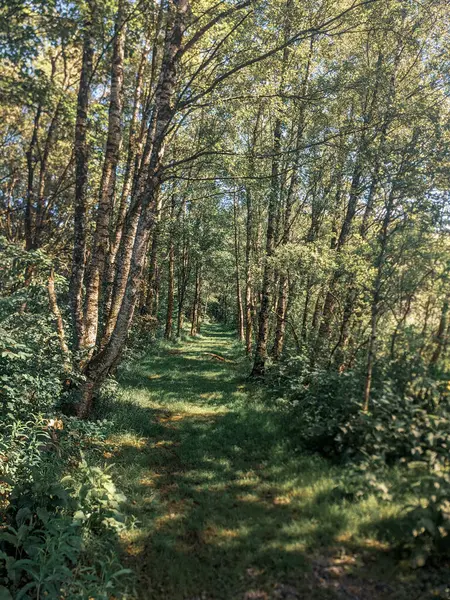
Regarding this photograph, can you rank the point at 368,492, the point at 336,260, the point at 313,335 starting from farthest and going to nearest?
the point at 313,335, the point at 336,260, the point at 368,492

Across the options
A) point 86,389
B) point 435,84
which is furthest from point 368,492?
point 435,84

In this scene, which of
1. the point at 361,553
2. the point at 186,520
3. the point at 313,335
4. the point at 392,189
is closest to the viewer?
the point at 361,553

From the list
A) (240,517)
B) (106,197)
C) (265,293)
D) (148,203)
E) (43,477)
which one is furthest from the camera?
(265,293)

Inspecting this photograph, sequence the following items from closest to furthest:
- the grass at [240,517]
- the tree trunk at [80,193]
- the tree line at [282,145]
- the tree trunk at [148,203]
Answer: the grass at [240,517]
the tree line at [282,145]
the tree trunk at [148,203]
the tree trunk at [80,193]

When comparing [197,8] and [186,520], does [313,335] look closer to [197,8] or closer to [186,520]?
[186,520]

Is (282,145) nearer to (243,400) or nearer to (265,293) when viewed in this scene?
(265,293)

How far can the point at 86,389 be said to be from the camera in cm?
801

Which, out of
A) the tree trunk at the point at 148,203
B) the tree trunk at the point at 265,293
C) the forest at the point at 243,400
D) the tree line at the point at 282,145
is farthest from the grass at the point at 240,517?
the tree trunk at the point at 265,293

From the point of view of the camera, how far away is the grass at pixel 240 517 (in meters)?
3.82

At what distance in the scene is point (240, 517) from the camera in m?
4.99

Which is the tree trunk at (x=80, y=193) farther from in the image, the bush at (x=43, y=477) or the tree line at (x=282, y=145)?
the bush at (x=43, y=477)

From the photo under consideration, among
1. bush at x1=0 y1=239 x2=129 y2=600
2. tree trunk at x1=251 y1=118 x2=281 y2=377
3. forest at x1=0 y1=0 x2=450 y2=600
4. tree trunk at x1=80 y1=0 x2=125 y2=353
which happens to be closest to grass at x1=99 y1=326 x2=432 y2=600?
forest at x1=0 y1=0 x2=450 y2=600

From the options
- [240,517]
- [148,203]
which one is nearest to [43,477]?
[240,517]

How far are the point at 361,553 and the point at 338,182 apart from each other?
1377 cm
